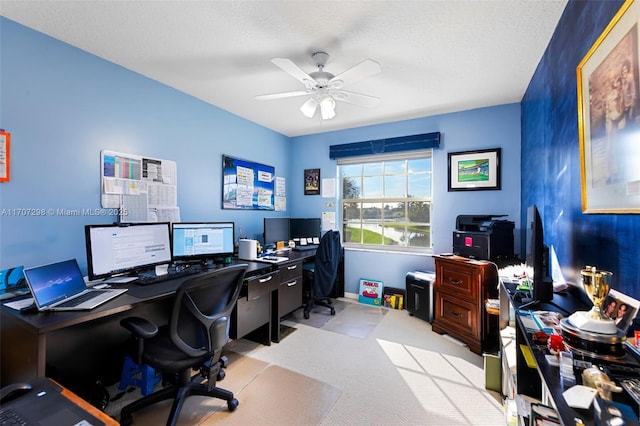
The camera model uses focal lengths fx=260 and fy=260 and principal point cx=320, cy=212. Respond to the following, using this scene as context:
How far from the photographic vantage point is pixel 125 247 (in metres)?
1.95

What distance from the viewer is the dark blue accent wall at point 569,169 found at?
1.10m

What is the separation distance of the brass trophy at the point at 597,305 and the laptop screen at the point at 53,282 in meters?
2.35

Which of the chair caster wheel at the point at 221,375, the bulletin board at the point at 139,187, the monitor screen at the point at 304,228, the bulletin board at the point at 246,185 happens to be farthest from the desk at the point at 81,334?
the monitor screen at the point at 304,228

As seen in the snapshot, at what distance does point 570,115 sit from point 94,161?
10.9 feet

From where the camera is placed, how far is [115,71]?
2.21 m

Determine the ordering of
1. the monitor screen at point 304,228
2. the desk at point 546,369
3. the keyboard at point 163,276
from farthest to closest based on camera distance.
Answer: the monitor screen at point 304,228 < the keyboard at point 163,276 < the desk at point 546,369

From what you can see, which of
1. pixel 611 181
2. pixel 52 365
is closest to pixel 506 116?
pixel 611 181

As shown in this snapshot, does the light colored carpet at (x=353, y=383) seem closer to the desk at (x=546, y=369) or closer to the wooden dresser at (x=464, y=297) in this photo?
the wooden dresser at (x=464, y=297)

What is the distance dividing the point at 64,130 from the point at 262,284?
1.95 m

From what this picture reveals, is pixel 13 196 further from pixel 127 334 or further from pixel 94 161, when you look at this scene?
pixel 127 334

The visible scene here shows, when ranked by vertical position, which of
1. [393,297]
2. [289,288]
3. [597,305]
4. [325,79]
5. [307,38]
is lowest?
[393,297]

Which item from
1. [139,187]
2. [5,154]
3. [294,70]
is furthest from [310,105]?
[5,154]

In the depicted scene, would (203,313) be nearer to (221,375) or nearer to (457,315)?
(221,375)

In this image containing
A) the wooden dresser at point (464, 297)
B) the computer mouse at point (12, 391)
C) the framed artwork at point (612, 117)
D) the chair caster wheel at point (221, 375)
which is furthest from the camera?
the wooden dresser at point (464, 297)
